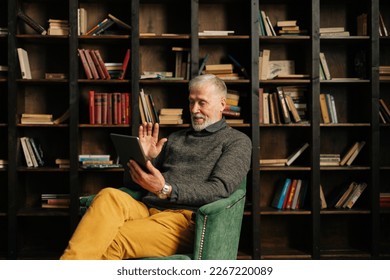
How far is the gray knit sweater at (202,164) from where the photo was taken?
2.45m

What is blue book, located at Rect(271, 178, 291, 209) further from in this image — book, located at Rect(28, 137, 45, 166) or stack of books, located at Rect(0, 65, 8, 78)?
stack of books, located at Rect(0, 65, 8, 78)

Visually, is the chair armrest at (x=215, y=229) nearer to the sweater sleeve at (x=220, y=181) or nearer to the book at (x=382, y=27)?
the sweater sleeve at (x=220, y=181)

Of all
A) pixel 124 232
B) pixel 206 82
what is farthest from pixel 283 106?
pixel 124 232

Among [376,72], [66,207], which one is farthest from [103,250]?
[376,72]

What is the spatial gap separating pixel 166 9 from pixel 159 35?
1.41 ft

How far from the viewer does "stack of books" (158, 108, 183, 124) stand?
3.79 m

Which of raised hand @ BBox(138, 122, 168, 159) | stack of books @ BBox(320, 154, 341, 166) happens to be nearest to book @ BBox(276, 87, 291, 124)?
stack of books @ BBox(320, 154, 341, 166)

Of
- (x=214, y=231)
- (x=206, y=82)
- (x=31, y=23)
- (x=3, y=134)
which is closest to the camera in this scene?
(x=214, y=231)

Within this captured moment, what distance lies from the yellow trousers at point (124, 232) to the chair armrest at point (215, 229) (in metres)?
0.18

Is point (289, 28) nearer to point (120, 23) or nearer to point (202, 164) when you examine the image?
point (120, 23)

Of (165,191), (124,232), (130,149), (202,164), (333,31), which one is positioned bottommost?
(124,232)

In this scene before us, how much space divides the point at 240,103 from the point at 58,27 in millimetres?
1594

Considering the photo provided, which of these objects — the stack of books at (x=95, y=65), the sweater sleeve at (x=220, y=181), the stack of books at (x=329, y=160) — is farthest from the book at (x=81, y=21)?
the stack of books at (x=329, y=160)

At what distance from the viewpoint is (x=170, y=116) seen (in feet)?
12.5
